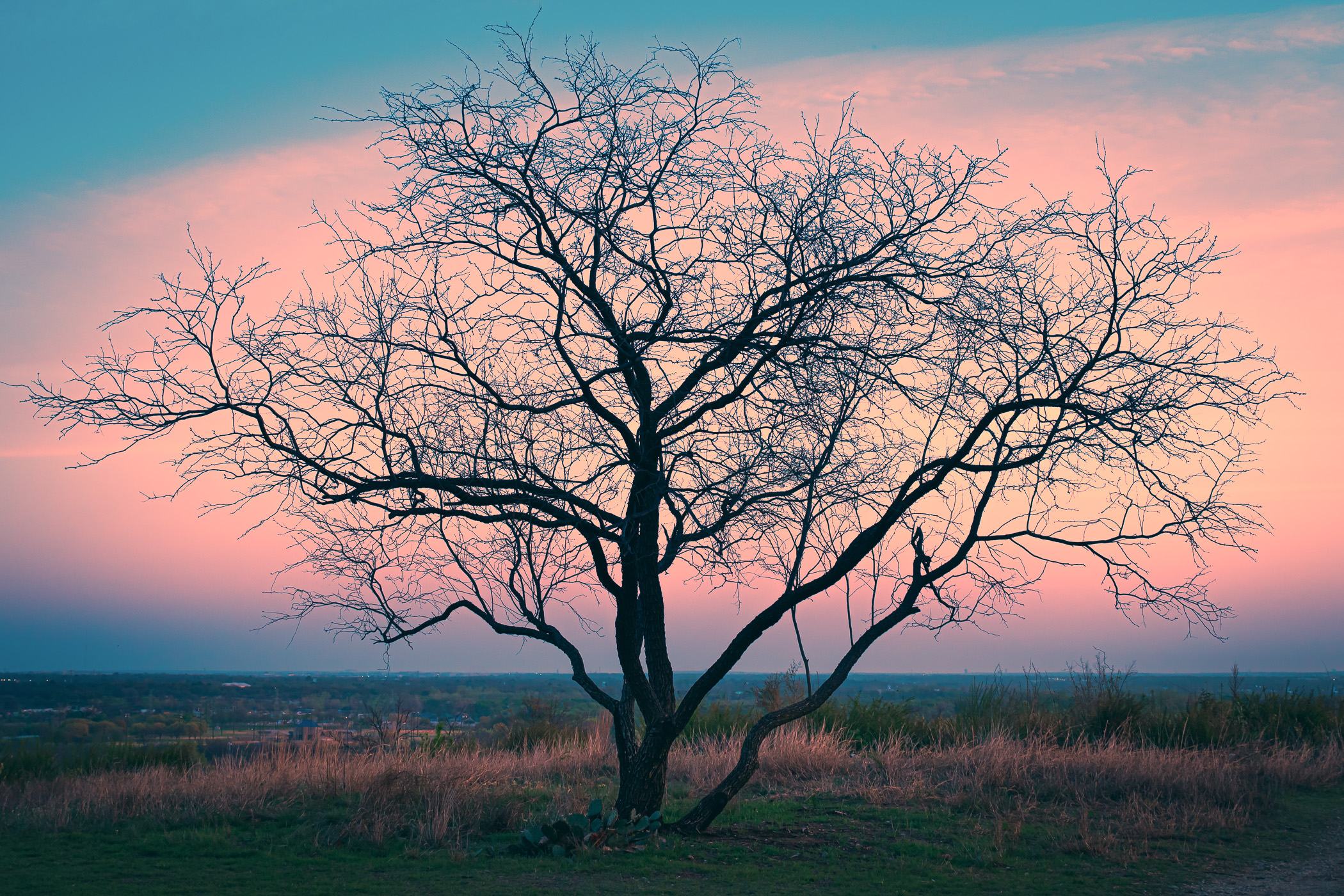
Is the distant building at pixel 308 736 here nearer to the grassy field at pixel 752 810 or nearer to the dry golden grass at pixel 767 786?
the grassy field at pixel 752 810

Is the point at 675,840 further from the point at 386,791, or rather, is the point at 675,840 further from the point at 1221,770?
the point at 1221,770

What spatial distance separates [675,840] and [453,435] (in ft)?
14.0

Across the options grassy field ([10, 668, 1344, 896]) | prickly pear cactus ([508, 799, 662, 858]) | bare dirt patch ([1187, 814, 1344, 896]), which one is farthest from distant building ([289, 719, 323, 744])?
bare dirt patch ([1187, 814, 1344, 896])

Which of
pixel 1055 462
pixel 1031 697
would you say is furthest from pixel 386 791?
pixel 1031 697

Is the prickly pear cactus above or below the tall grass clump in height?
above

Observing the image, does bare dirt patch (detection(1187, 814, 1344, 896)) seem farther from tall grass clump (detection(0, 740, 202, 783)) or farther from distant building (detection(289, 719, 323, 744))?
tall grass clump (detection(0, 740, 202, 783))

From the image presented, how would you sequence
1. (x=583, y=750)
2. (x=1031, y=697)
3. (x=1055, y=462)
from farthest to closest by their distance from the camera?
(x=1031, y=697), (x=583, y=750), (x=1055, y=462)

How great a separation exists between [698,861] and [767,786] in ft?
14.8

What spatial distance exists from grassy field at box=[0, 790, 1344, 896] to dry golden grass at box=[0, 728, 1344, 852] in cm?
29

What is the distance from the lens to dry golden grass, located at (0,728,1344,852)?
9398 mm

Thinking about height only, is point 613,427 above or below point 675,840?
above

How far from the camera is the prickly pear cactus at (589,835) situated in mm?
8102

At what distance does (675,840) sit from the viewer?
330 inches

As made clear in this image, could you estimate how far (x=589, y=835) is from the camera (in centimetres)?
817
